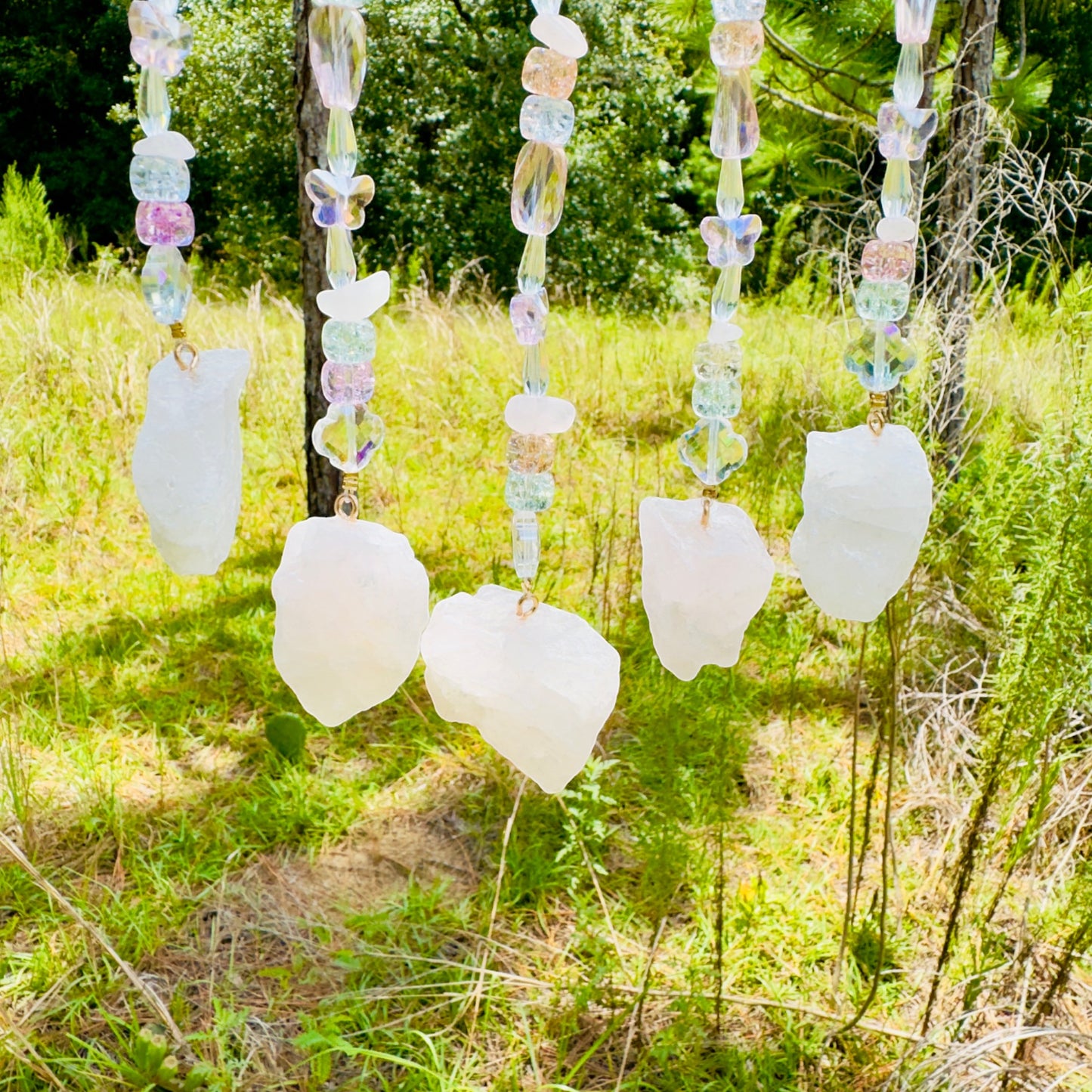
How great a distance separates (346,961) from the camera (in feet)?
4.19

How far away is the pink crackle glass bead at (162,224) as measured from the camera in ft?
1.88

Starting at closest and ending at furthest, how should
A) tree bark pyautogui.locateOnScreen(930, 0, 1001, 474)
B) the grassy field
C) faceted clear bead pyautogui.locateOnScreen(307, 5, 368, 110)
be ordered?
faceted clear bead pyautogui.locateOnScreen(307, 5, 368, 110) → the grassy field → tree bark pyautogui.locateOnScreen(930, 0, 1001, 474)

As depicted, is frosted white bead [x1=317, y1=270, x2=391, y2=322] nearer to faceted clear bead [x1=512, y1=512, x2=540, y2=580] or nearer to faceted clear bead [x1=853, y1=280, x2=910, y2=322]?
faceted clear bead [x1=512, y1=512, x2=540, y2=580]

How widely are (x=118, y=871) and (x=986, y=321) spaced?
1.64m

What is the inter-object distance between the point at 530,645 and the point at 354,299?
0.66 ft

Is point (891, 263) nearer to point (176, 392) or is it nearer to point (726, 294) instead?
point (726, 294)

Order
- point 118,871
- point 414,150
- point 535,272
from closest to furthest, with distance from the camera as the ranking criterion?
1. point 535,272
2. point 118,871
3. point 414,150

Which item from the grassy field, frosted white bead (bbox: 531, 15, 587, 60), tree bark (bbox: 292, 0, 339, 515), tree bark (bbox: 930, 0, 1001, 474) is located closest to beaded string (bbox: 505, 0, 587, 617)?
frosted white bead (bbox: 531, 15, 587, 60)

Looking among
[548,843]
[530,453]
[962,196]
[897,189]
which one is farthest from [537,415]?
[962,196]

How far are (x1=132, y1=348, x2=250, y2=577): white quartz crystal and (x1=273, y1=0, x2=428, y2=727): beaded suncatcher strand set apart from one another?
54 millimetres

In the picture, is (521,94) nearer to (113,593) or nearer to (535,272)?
(113,593)

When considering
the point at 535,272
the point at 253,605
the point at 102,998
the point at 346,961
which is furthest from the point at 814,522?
the point at 253,605

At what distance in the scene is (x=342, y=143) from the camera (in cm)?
53

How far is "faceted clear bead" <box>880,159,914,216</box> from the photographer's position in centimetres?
56
